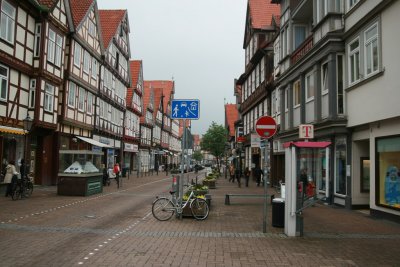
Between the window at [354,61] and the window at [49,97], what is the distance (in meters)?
16.9

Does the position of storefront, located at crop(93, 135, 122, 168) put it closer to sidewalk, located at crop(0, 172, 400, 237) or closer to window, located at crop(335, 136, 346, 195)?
sidewalk, located at crop(0, 172, 400, 237)

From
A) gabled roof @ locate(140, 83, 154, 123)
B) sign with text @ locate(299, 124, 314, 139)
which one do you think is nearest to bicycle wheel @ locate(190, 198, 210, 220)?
sign with text @ locate(299, 124, 314, 139)

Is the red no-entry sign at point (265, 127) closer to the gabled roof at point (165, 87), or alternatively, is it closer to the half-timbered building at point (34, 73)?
the half-timbered building at point (34, 73)

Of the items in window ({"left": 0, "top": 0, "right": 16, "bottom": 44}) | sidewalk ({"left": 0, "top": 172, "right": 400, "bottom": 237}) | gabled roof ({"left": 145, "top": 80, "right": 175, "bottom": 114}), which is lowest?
sidewalk ({"left": 0, "top": 172, "right": 400, "bottom": 237})

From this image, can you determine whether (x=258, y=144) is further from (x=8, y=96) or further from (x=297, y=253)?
(x=297, y=253)

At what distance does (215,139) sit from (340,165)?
5374 cm

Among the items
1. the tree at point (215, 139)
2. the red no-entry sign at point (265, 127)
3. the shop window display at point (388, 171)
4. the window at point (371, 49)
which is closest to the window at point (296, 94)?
the window at point (371, 49)

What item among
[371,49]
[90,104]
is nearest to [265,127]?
[371,49]

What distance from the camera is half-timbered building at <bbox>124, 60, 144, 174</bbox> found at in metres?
50.4

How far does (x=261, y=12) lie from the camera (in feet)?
128

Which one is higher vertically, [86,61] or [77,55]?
[86,61]

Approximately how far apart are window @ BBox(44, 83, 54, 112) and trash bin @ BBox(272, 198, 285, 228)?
17779 mm

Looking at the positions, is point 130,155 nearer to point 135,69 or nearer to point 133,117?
point 133,117

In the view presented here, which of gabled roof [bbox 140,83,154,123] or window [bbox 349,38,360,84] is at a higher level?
gabled roof [bbox 140,83,154,123]
